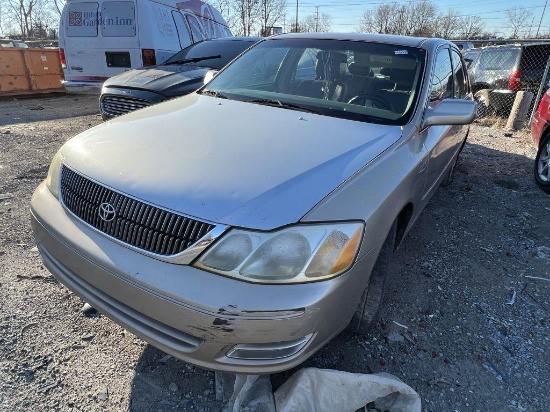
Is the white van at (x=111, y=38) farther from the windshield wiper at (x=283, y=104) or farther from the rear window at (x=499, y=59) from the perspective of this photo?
the rear window at (x=499, y=59)

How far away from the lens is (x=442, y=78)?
128 inches

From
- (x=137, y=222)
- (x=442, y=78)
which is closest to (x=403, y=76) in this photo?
(x=442, y=78)

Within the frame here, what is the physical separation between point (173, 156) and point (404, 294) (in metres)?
1.82

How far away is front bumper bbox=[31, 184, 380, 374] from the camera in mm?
1487

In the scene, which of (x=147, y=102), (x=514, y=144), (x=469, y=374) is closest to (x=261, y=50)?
(x=147, y=102)

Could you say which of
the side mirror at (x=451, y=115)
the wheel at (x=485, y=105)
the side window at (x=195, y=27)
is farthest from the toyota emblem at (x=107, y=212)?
the wheel at (x=485, y=105)

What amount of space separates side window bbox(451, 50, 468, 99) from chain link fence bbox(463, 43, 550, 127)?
438cm

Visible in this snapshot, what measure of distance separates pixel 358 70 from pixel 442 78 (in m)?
0.86

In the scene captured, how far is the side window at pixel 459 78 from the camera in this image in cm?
394

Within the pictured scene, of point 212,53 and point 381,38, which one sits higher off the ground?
point 381,38

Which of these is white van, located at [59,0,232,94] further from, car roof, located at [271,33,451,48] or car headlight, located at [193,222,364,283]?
car headlight, located at [193,222,364,283]

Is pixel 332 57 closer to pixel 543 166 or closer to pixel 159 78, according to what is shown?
pixel 159 78

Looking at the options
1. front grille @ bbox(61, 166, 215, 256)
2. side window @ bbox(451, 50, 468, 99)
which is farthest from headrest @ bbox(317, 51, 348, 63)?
front grille @ bbox(61, 166, 215, 256)

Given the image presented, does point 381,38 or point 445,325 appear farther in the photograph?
point 381,38
